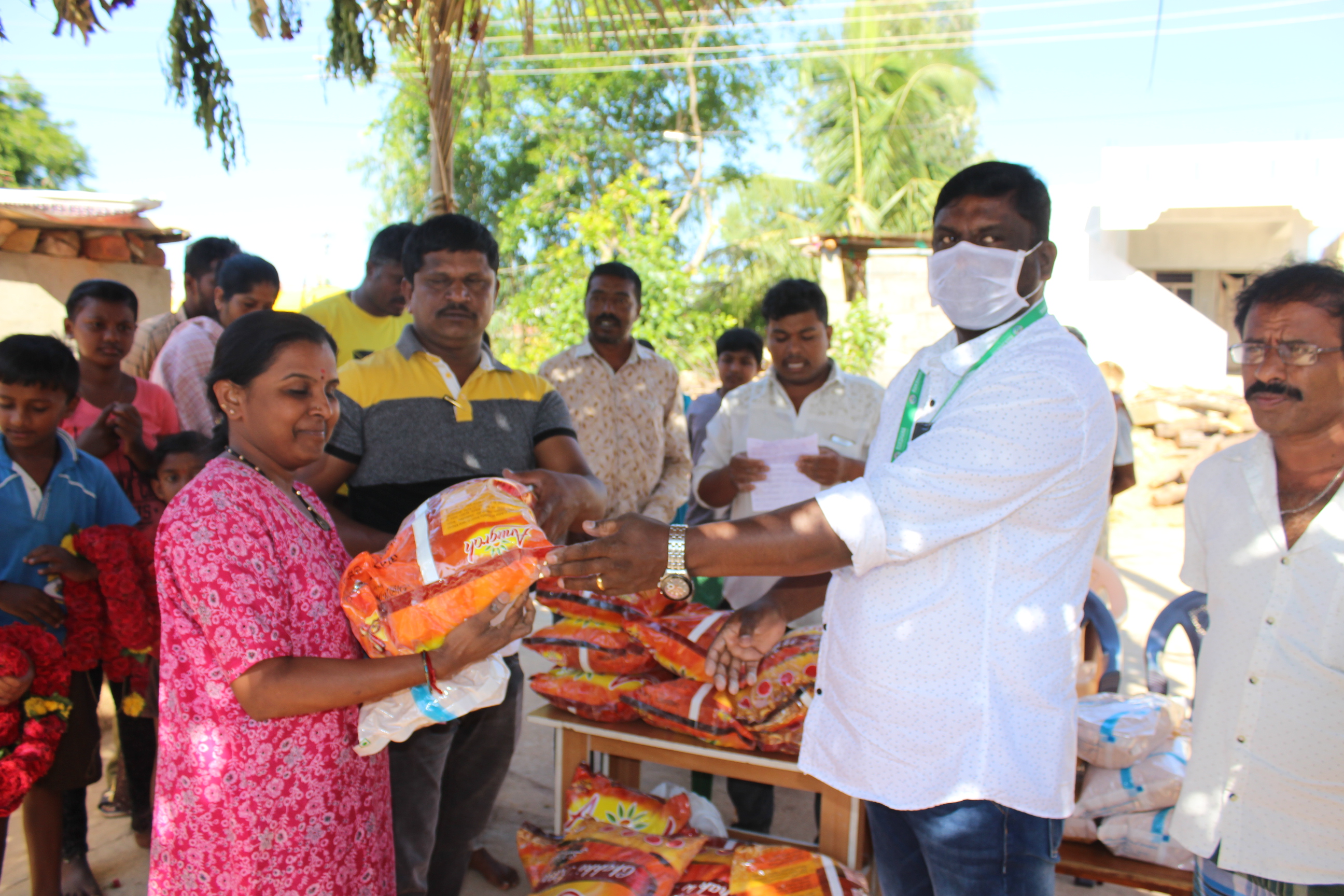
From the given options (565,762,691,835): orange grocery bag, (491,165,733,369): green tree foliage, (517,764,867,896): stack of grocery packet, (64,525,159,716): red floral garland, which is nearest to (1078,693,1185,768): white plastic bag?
(517,764,867,896): stack of grocery packet

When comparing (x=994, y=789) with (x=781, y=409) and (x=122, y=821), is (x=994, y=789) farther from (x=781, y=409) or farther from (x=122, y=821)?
(x=122, y=821)

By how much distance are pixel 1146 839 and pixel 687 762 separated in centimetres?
137

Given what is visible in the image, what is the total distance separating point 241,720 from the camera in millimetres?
1766

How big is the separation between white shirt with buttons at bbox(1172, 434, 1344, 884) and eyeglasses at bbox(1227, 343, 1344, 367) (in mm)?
239

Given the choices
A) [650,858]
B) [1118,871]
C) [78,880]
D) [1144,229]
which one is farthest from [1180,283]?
[78,880]

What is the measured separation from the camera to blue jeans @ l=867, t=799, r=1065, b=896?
171 centimetres

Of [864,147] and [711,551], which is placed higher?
[864,147]

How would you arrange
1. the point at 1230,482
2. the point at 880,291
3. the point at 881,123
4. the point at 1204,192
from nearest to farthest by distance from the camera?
the point at 1230,482
the point at 880,291
the point at 1204,192
the point at 881,123

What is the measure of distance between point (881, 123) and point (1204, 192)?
8.43 metres

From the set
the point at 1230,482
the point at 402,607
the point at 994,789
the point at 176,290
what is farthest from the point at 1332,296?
the point at 176,290

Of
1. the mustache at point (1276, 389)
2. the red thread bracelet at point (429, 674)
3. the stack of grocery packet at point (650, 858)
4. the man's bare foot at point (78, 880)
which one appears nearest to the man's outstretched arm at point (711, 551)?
the red thread bracelet at point (429, 674)

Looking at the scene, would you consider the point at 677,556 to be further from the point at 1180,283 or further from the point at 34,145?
the point at 34,145

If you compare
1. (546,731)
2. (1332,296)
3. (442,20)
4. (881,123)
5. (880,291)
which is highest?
(881,123)

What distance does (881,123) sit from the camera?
21766mm
